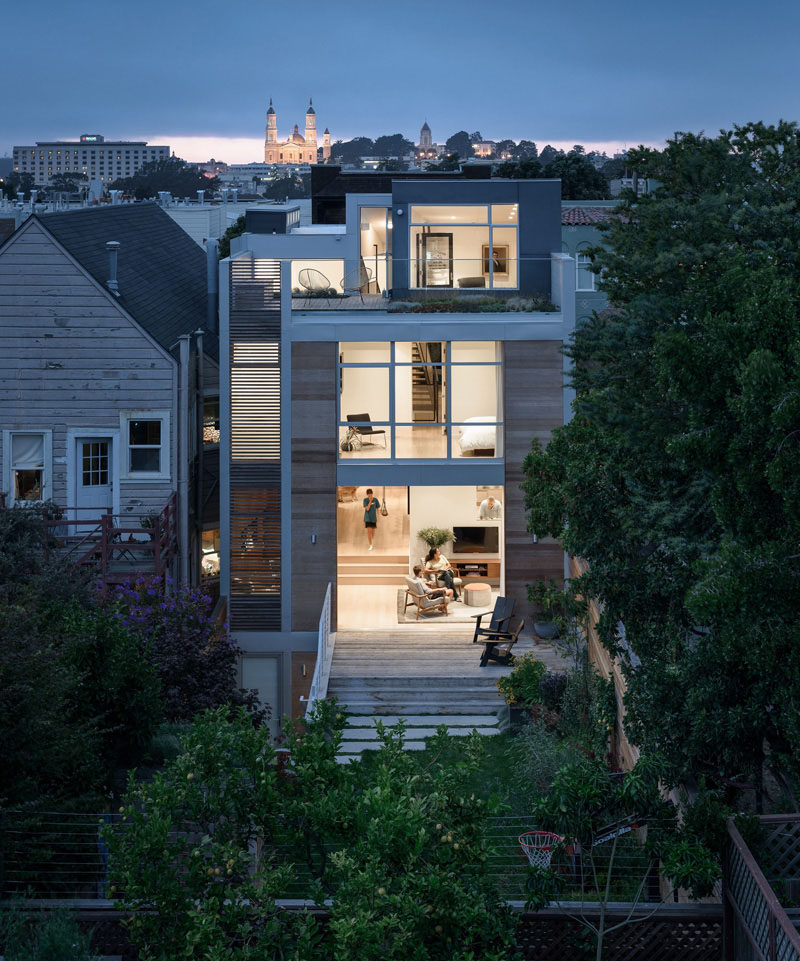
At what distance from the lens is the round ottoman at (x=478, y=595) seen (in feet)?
84.5

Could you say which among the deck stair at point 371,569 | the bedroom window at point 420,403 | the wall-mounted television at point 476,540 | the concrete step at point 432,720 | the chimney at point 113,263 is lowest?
the concrete step at point 432,720

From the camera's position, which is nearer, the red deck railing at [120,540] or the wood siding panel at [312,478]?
the red deck railing at [120,540]

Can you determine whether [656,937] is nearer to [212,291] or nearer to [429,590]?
[429,590]

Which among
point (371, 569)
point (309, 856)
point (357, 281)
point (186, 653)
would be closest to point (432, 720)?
point (186, 653)

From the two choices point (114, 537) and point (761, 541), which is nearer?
point (761, 541)

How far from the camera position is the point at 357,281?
104ft

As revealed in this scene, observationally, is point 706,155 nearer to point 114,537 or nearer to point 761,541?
point 761,541

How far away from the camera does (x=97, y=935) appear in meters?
10.3

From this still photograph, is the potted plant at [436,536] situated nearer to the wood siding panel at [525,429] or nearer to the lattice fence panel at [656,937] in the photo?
the wood siding panel at [525,429]

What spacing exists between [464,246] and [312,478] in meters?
7.68

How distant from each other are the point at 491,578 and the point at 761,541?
60.5 feet

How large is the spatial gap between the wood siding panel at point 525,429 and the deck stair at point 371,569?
3.14 meters

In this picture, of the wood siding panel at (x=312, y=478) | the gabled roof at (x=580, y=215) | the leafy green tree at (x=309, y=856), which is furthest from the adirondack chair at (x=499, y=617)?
the gabled roof at (x=580, y=215)

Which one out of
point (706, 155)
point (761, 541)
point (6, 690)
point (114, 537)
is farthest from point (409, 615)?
point (761, 541)
